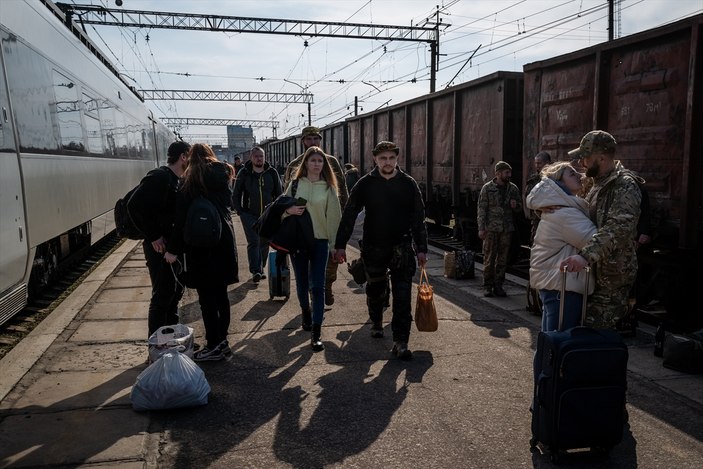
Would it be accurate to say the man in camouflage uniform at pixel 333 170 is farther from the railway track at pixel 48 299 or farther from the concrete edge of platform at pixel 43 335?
the railway track at pixel 48 299

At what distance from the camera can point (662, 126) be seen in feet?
19.0

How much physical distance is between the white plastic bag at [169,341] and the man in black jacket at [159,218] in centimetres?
37

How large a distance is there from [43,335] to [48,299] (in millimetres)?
2104

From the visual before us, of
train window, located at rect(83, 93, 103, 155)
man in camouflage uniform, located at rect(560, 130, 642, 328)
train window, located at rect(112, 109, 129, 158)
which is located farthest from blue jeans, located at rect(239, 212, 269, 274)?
man in camouflage uniform, located at rect(560, 130, 642, 328)

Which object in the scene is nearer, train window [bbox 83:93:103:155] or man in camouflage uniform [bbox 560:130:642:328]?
man in camouflage uniform [bbox 560:130:642:328]

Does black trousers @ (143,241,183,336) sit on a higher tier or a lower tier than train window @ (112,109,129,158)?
lower

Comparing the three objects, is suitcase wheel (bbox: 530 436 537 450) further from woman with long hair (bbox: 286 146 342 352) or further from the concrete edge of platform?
the concrete edge of platform

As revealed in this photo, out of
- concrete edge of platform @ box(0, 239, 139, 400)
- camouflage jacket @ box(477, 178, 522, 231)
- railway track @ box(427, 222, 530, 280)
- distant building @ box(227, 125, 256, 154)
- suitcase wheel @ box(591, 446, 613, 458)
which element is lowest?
railway track @ box(427, 222, 530, 280)

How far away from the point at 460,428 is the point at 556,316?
35.3 inches

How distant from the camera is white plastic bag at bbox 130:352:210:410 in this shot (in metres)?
3.71

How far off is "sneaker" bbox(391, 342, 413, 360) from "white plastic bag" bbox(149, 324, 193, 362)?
167cm

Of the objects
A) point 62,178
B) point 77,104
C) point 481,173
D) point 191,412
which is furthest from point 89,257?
point 191,412

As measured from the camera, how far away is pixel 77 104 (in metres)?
8.05

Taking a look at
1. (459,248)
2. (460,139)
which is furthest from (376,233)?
(459,248)
